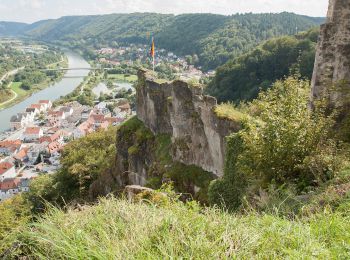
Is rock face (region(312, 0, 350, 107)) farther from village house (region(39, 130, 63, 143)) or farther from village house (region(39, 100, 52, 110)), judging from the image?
village house (region(39, 100, 52, 110))

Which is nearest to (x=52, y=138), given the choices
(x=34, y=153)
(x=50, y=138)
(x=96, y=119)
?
(x=50, y=138)

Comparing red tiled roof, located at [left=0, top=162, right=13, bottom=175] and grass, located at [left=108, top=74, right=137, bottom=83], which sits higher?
grass, located at [left=108, top=74, right=137, bottom=83]

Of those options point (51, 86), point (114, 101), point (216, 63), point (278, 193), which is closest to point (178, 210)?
point (278, 193)

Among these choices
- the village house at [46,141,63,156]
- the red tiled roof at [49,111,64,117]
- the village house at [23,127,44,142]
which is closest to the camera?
the village house at [46,141,63,156]

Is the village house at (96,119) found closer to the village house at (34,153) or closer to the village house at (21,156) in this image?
the village house at (34,153)

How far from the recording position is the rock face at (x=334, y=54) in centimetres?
1255

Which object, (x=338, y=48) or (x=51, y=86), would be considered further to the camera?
(x=51, y=86)

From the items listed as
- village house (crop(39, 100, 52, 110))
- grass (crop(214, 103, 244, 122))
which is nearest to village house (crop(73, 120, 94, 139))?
village house (crop(39, 100, 52, 110))

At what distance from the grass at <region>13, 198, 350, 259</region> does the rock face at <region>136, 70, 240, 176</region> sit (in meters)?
11.0

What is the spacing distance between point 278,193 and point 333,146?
6.45ft

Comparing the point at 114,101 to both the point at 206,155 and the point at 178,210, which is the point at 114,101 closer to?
the point at 206,155

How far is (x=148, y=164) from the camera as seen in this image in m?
23.3

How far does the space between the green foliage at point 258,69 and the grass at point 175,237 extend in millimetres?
55441

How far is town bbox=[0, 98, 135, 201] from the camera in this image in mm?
62684
